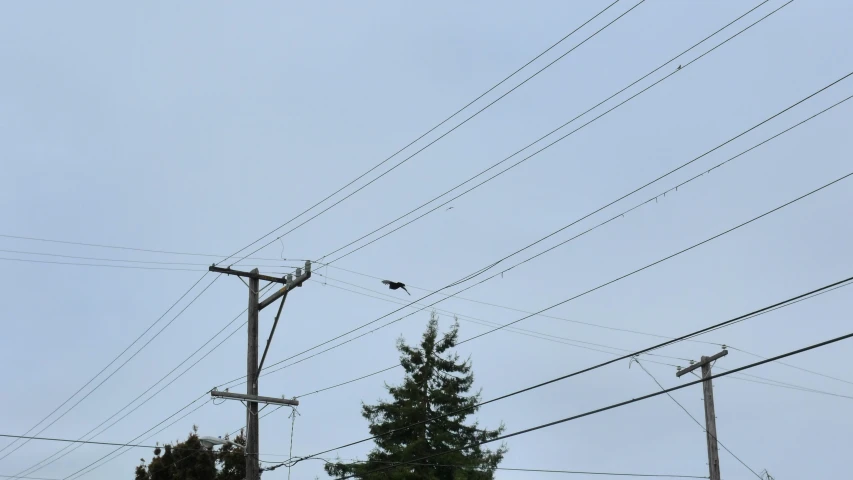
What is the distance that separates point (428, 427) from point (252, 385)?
16474 mm

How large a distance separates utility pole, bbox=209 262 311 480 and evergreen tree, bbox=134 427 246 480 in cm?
1589

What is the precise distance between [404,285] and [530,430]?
4596 millimetres

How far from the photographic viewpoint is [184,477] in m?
40.4

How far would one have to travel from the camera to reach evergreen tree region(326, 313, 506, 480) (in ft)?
127

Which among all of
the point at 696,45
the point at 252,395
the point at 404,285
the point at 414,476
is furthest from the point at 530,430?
the point at 414,476

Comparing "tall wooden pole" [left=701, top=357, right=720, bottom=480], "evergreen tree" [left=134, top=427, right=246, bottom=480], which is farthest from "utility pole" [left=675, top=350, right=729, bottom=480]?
"evergreen tree" [left=134, top=427, right=246, bottom=480]

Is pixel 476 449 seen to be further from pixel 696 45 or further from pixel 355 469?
pixel 696 45

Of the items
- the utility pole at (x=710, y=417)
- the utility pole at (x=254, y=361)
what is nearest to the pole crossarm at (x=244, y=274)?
the utility pole at (x=254, y=361)

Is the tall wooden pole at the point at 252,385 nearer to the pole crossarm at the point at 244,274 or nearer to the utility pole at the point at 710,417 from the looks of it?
the pole crossarm at the point at 244,274

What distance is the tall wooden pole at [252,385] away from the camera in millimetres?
24047

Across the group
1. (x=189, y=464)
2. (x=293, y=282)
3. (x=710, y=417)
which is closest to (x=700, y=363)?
(x=710, y=417)

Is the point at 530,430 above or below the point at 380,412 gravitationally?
below

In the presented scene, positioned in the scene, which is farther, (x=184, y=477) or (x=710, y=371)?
(x=184, y=477)

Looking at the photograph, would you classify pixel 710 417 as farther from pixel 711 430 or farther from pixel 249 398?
pixel 249 398
